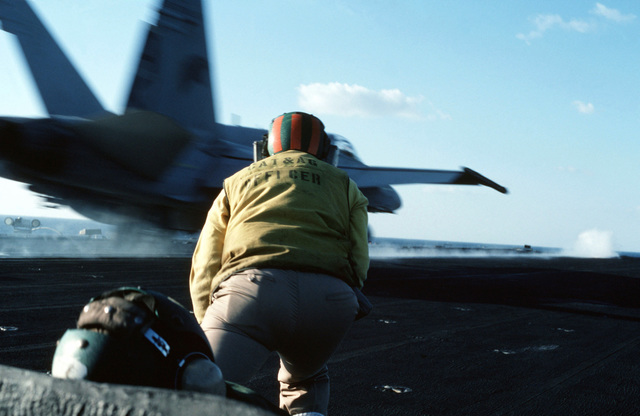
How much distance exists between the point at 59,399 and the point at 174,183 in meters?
12.8

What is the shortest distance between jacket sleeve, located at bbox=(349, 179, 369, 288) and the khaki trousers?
7.0 inches

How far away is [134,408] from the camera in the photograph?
0.98m

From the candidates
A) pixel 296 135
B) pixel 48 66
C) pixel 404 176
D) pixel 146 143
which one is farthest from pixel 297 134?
pixel 404 176

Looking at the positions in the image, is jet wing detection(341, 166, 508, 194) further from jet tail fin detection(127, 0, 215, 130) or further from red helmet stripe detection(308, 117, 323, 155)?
red helmet stripe detection(308, 117, 323, 155)

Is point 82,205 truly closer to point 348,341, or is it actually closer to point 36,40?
point 36,40

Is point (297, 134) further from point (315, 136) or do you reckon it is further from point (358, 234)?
point (358, 234)

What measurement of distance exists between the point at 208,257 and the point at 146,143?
10657mm

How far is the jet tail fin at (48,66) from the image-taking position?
43.5 ft

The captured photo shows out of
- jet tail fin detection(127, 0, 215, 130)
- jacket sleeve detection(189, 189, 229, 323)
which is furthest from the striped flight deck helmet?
jet tail fin detection(127, 0, 215, 130)

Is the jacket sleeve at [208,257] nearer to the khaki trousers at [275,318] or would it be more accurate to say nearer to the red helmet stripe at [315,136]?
the khaki trousers at [275,318]

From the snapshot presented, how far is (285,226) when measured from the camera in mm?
2076

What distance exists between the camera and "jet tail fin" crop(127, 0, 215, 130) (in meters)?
15.2

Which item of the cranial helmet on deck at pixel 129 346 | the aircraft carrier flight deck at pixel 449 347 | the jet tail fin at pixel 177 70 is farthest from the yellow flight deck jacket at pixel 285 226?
the jet tail fin at pixel 177 70

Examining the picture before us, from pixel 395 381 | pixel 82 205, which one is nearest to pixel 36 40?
pixel 82 205
